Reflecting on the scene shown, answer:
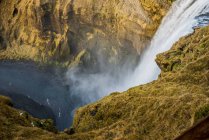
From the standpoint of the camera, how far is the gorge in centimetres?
1043

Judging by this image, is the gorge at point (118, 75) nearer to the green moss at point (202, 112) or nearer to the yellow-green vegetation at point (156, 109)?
the yellow-green vegetation at point (156, 109)

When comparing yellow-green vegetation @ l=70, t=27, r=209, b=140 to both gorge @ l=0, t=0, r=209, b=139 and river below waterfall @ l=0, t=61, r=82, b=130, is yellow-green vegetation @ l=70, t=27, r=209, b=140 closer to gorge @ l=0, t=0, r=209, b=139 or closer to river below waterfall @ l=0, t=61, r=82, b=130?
gorge @ l=0, t=0, r=209, b=139

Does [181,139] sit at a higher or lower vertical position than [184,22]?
higher

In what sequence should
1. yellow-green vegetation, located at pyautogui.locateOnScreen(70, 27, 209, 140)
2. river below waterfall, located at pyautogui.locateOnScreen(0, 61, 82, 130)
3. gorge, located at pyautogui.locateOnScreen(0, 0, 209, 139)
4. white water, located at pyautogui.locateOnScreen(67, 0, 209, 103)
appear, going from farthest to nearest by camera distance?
1. river below waterfall, located at pyautogui.locateOnScreen(0, 61, 82, 130)
2. white water, located at pyautogui.locateOnScreen(67, 0, 209, 103)
3. gorge, located at pyautogui.locateOnScreen(0, 0, 209, 139)
4. yellow-green vegetation, located at pyautogui.locateOnScreen(70, 27, 209, 140)

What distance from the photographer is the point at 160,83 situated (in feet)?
43.0

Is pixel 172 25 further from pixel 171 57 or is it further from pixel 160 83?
pixel 160 83

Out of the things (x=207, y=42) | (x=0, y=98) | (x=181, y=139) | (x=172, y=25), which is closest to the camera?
(x=181, y=139)

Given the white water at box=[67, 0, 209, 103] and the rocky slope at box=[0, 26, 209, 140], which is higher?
the rocky slope at box=[0, 26, 209, 140]

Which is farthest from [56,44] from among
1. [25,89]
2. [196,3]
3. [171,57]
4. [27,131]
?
[27,131]

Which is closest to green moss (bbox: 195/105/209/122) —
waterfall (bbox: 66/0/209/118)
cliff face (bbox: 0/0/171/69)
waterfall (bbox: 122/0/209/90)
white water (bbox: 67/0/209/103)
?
waterfall (bbox: 66/0/209/118)

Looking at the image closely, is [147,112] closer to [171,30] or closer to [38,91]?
[171,30]

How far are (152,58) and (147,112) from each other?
79.4 ft

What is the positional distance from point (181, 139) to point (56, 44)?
Result: 47129mm

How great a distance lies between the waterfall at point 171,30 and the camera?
27284 millimetres
